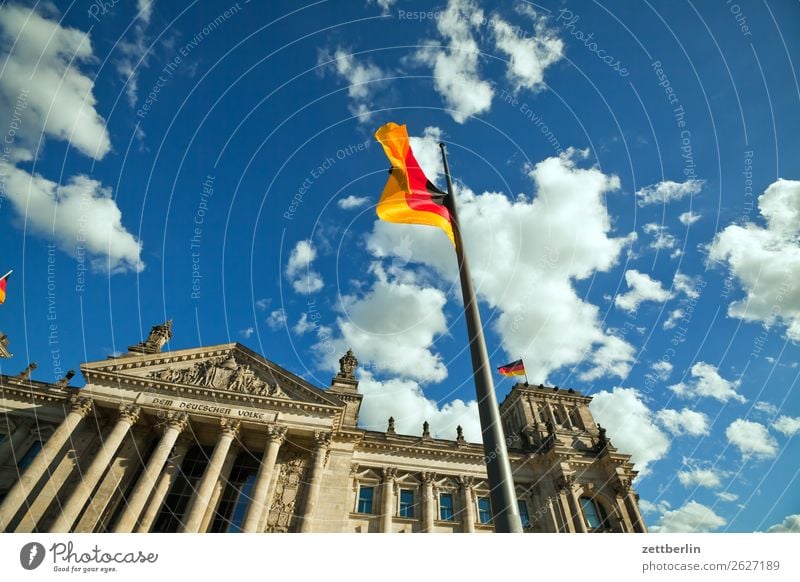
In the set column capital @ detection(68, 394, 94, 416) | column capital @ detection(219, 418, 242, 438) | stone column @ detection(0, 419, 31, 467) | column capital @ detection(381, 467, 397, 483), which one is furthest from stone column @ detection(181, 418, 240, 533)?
stone column @ detection(0, 419, 31, 467)

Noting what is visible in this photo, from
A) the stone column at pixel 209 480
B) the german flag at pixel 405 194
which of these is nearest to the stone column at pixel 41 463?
the stone column at pixel 209 480

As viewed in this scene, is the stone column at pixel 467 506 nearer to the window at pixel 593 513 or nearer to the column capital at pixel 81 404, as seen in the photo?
the window at pixel 593 513

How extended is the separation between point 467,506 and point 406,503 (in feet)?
14.3

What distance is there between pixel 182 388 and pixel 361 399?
13.8m

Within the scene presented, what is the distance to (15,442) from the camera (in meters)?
27.0

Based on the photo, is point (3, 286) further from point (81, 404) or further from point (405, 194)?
point (405, 194)

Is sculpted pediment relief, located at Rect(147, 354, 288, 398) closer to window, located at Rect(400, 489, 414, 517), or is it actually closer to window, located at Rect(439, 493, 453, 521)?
window, located at Rect(400, 489, 414, 517)

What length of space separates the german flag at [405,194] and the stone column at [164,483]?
24.2 metres

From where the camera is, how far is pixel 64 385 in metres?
29.6

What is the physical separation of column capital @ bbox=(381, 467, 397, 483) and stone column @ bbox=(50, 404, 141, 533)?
57.3 feet
